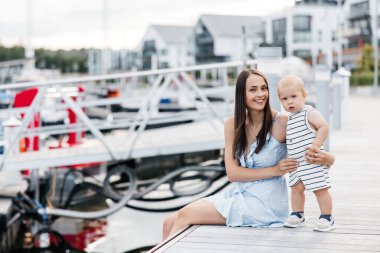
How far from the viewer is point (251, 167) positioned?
409cm

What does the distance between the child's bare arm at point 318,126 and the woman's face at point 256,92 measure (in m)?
0.29

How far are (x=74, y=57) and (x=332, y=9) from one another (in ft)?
115

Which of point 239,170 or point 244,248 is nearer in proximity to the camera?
point 244,248

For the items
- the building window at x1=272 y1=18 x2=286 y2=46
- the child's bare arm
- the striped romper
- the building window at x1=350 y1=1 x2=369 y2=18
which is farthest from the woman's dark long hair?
the building window at x1=272 y1=18 x2=286 y2=46

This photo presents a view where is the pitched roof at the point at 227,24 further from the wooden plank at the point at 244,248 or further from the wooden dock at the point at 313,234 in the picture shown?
the wooden plank at the point at 244,248

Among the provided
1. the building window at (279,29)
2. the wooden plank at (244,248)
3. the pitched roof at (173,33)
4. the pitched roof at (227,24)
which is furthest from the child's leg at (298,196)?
the pitched roof at (173,33)

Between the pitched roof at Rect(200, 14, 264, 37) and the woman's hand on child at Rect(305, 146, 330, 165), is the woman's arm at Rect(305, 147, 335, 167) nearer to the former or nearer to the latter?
the woman's hand on child at Rect(305, 146, 330, 165)

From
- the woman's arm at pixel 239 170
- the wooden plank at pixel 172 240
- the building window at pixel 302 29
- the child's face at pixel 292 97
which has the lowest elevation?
the wooden plank at pixel 172 240

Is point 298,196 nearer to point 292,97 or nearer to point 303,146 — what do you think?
point 303,146

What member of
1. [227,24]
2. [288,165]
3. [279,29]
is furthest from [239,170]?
[227,24]

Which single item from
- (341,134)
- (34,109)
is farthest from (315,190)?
(341,134)

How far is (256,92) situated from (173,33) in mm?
87968

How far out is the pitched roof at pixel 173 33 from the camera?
290 ft

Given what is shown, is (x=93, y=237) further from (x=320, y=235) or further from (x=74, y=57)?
(x=74, y=57)
